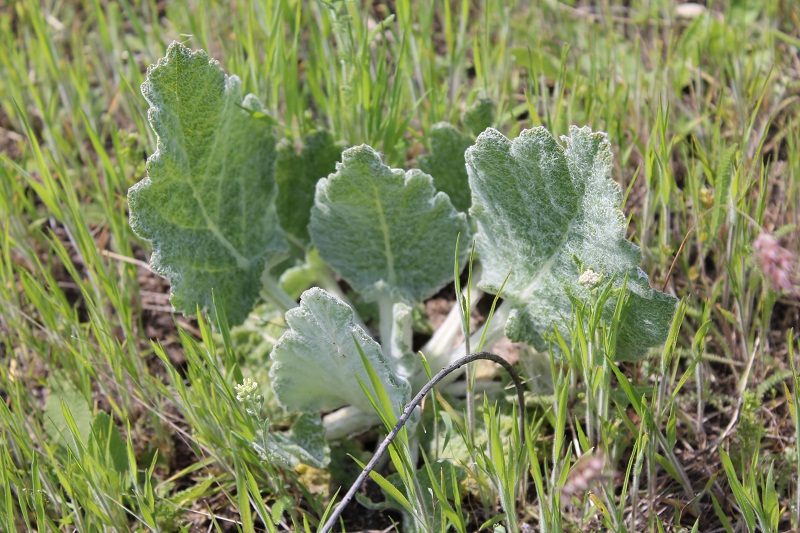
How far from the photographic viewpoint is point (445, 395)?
2410 millimetres

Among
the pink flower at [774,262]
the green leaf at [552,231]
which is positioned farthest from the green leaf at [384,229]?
the pink flower at [774,262]

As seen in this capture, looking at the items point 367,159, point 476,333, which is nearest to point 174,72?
point 367,159

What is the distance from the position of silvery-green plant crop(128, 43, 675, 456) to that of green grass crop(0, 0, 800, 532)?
0.13 metres

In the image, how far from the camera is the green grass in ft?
6.35

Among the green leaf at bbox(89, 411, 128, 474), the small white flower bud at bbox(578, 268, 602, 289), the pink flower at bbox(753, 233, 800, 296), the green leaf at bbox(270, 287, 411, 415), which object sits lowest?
the green leaf at bbox(89, 411, 128, 474)

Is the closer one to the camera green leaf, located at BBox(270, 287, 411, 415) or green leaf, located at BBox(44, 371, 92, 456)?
green leaf, located at BBox(270, 287, 411, 415)

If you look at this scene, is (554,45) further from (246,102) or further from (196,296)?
(196,296)

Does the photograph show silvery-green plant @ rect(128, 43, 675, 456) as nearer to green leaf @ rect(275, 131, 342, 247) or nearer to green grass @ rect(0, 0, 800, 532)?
green leaf @ rect(275, 131, 342, 247)

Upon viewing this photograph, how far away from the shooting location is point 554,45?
11.4 ft

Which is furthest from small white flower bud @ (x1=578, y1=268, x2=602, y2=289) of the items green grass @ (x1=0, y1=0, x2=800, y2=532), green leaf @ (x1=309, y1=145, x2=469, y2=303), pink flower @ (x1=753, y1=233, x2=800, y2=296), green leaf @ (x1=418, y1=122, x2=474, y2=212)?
green leaf @ (x1=418, y1=122, x2=474, y2=212)

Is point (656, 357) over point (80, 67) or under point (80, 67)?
under

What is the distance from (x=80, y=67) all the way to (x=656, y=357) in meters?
2.29

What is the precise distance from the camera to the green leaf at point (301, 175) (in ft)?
8.45

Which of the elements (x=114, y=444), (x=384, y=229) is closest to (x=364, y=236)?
(x=384, y=229)
